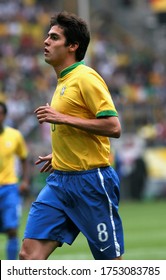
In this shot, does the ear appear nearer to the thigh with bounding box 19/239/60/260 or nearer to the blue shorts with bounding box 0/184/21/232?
the thigh with bounding box 19/239/60/260

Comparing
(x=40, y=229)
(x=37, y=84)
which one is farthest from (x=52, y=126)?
(x=37, y=84)

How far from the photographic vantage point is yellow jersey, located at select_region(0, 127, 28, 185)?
13203 mm

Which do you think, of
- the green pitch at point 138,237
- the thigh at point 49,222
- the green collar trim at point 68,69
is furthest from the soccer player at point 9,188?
the green collar trim at point 68,69

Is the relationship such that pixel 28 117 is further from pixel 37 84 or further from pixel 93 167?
pixel 93 167

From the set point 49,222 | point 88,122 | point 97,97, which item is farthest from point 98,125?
point 49,222

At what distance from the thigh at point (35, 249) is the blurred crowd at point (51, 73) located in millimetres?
19588

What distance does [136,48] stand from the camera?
3644 centimetres

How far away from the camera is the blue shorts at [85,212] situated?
778 centimetres

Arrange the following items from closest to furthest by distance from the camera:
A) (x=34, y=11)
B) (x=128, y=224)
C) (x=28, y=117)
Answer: (x=128, y=224) < (x=28, y=117) < (x=34, y=11)

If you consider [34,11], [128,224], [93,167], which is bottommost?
[128,224]

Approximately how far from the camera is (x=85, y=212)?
780cm

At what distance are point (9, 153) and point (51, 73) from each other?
705 inches

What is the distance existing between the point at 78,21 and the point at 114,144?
2103 cm
